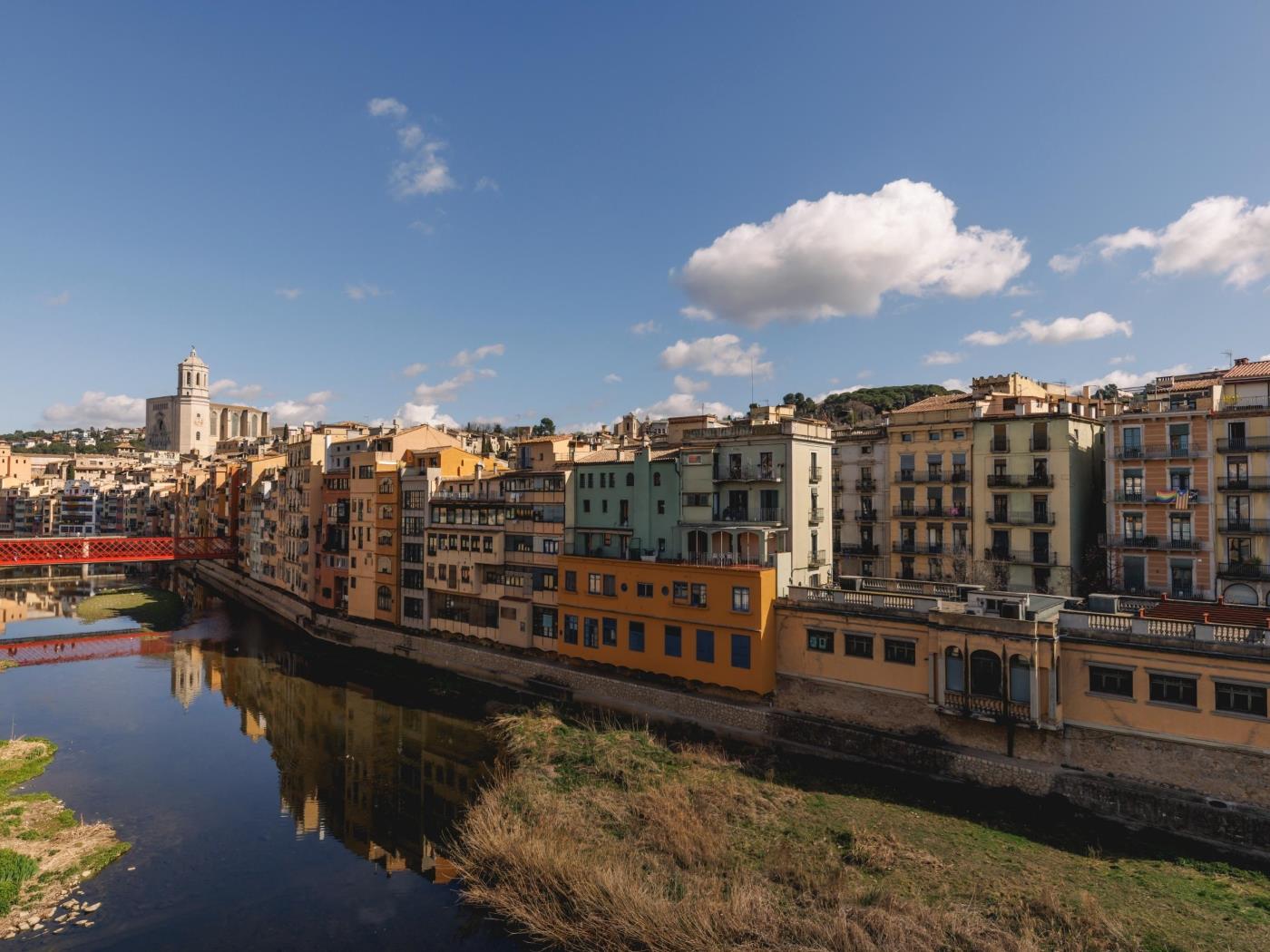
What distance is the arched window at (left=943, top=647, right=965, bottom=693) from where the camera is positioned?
28828 mm

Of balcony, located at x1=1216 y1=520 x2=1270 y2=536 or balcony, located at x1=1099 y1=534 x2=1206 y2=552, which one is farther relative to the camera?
balcony, located at x1=1099 y1=534 x2=1206 y2=552

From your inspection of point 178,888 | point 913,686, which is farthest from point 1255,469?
point 178,888

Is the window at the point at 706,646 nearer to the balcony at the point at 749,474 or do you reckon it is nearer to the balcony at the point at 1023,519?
the balcony at the point at 749,474

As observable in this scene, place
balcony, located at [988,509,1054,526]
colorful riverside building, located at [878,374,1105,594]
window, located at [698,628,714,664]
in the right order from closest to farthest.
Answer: window, located at [698,628,714,664] → colorful riverside building, located at [878,374,1105,594] → balcony, located at [988,509,1054,526]

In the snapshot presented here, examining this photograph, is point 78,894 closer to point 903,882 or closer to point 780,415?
point 903,882

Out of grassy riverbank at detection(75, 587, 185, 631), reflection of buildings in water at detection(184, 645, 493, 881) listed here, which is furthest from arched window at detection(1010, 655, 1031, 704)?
grassy riverbank at detection(75, 587, 185, 631)

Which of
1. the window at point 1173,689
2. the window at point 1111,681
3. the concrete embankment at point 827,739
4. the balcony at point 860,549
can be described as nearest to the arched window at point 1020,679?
the window at point 1111,681

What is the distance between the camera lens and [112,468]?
549ft

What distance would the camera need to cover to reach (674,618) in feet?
122

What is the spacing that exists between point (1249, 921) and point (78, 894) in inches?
1349

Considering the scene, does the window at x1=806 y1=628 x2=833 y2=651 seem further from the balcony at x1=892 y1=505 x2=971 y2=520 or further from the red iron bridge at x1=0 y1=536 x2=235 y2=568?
the red iron bridge at x1=0 y1=536 x2=235 y2=568

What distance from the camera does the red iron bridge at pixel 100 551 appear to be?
68.2 metres

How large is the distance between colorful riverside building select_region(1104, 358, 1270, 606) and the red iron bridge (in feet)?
271

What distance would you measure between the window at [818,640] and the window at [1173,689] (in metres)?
12.0
